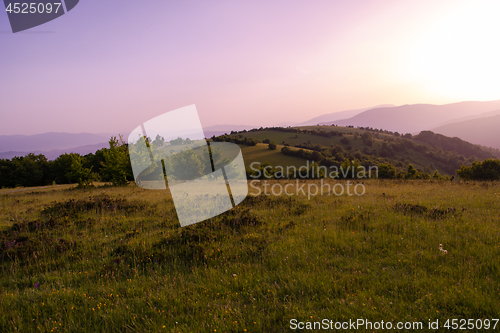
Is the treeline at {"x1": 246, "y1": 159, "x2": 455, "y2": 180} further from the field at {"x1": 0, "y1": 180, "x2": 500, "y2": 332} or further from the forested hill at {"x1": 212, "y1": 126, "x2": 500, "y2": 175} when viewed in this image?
the field at {"x1": 0, "y1": 180, "x2": 500, "y2": 332}

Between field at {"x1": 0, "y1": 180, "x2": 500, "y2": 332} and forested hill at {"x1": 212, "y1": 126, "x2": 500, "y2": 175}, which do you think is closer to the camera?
field at {"x1": 0, "y1": 180, "x2": 500, "y2": 332}

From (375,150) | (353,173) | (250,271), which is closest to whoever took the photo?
(250,271)

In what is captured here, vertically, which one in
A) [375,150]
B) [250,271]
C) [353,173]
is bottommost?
[375,150]

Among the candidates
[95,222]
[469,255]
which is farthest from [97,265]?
[469,255]

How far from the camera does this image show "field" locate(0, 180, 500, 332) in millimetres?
3541

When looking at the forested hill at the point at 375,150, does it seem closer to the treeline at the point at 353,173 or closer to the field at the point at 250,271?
the treeline at the point at 353,173

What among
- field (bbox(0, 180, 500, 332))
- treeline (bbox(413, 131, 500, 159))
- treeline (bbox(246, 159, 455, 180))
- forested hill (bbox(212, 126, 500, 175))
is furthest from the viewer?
treeline (bbox(413, 131, 500, 159))

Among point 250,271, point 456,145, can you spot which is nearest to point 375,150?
point 456,145

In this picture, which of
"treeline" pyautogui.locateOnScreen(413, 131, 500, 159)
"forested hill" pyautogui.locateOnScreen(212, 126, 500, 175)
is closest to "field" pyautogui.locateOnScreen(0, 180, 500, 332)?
"forested hill" pyautogui.locateOnScreen(212, 126, 500, 175)

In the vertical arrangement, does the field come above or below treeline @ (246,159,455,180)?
above

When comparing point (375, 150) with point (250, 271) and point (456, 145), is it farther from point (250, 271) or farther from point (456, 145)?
point (250, 271)

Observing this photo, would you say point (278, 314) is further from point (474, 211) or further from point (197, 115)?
point (474, 211)

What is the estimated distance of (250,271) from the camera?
4805mm

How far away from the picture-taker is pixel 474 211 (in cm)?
797
